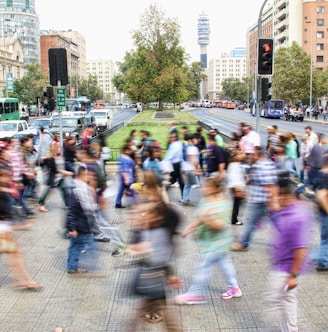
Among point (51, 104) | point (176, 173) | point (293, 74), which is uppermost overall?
point (293, 74)

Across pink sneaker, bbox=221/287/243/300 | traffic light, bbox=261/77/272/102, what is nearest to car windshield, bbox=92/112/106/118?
traffic light, bbox=261/77/272/102

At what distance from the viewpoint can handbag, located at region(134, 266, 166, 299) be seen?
4.40m

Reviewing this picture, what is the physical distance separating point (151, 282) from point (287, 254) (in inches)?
51.9

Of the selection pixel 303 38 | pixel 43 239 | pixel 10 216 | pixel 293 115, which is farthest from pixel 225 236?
pixel 303 38

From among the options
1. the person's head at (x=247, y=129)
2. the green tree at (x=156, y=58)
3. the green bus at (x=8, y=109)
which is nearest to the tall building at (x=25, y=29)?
the green tree at (x=156, y=58)

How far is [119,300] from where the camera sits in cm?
602

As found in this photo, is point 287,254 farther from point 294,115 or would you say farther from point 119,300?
point 294,115

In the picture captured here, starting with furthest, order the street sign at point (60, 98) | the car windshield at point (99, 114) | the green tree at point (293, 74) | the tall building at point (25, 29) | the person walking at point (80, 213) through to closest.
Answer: the tall building at point (25, 29)
the green tree at point (293, 74)
the car windshield at point (99, 114)
the street sign at point (60, 98)
the person walking at point (80, 213)

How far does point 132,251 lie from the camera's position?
15.4ft

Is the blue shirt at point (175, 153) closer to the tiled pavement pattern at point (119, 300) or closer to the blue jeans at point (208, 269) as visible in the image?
the tiled pavement pattern at point (119, 300)

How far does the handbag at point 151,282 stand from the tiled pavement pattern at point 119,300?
1.26 feet

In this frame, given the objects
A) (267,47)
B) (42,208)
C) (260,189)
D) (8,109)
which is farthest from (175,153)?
(8,109)

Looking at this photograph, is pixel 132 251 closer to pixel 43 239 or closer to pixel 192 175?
pixel 43 239

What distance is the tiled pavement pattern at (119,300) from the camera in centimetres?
533
